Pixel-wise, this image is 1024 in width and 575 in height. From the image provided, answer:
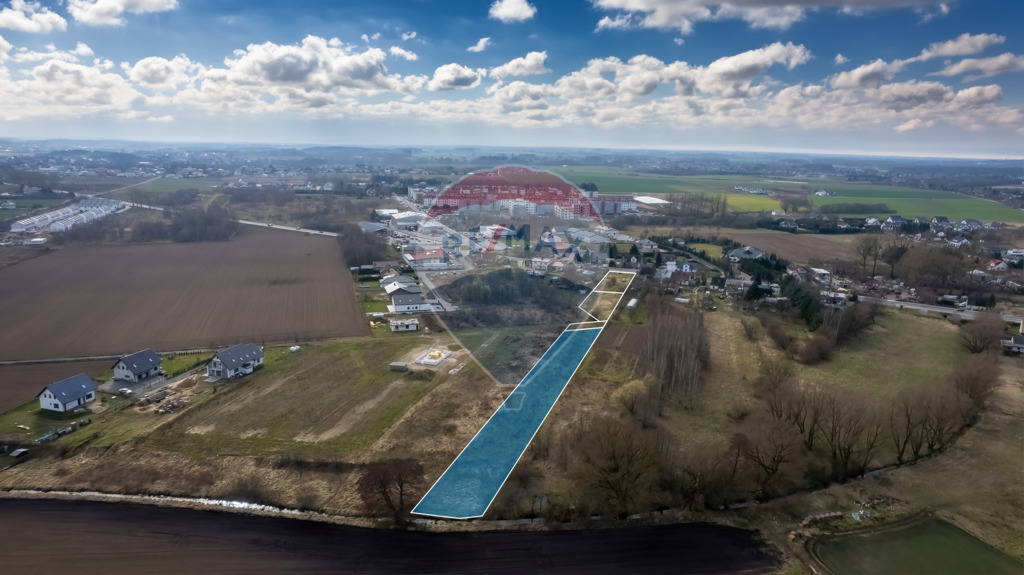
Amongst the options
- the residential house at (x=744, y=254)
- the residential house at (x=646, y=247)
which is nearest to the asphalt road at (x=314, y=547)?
the residential house at (x=646, y=247)

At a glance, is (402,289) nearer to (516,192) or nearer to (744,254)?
(516,192)

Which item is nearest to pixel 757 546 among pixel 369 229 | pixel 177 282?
pixel 177 282

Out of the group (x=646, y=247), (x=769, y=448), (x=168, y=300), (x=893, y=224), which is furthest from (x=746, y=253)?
(x=168, y=300)

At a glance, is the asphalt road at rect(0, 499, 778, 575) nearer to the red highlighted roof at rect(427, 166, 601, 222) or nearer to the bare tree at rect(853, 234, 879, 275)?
the red highlighted roof at rect(427, 166, 601, 222)

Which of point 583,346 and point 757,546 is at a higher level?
point 583,346

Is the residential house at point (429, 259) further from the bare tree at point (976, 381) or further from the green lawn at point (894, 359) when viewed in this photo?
the bare tree at point (976, 381)

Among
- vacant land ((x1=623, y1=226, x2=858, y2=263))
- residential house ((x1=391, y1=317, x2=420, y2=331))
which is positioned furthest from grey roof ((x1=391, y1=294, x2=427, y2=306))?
vacant land ((x1=623, y1=226, x2=858, y2=263))

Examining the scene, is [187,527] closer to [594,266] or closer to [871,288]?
[594,266]
